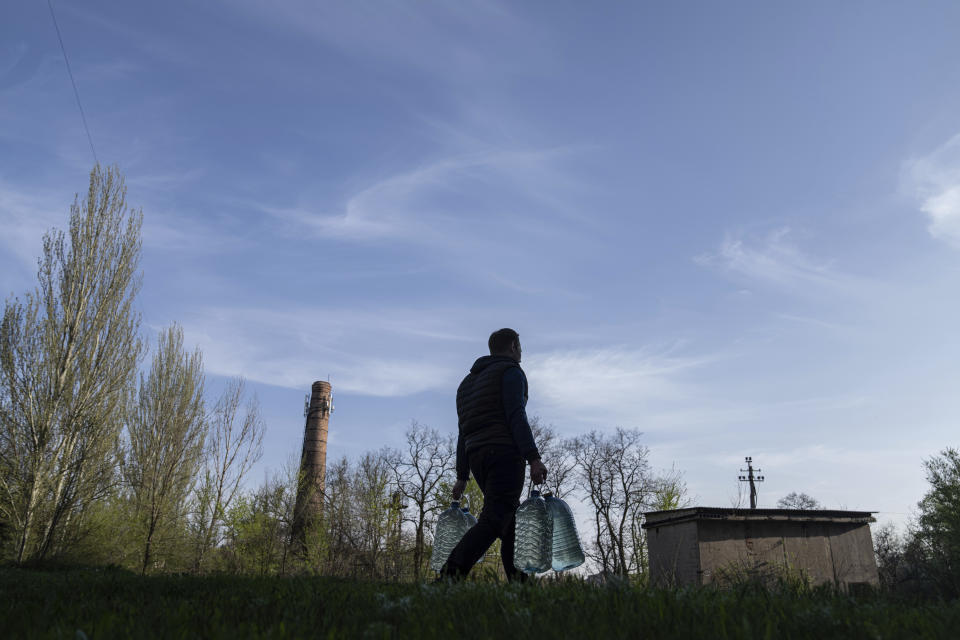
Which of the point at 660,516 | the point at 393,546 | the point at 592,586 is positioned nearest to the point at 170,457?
the point at 393,546

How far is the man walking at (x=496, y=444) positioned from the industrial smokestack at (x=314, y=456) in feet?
100

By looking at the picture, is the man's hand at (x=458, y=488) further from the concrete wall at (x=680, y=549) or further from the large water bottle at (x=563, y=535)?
the concrete wall at (x=680, y=549)

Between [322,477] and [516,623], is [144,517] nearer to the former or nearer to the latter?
[322,477]

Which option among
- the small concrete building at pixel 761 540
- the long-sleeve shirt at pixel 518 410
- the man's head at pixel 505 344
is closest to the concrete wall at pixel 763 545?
the small concrete building at pixel 761 540

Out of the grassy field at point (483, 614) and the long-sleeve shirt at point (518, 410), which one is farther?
the long-sleeve shirt at point (518, 410)

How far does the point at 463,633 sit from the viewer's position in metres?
2.12

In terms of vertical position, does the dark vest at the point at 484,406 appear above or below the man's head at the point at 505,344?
below

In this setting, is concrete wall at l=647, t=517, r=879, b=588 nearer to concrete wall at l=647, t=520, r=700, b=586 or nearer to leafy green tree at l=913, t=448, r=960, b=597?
concrete wall at l=647, t=520, r=700, b=586

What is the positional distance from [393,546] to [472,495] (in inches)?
194

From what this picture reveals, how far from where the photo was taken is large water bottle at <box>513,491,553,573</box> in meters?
4.98

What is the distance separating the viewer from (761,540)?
12.7 meters

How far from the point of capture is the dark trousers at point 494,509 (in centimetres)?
461

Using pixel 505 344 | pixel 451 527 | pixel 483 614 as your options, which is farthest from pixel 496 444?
pixel 483 614

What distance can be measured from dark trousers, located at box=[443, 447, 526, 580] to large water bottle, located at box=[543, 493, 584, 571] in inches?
11.8
